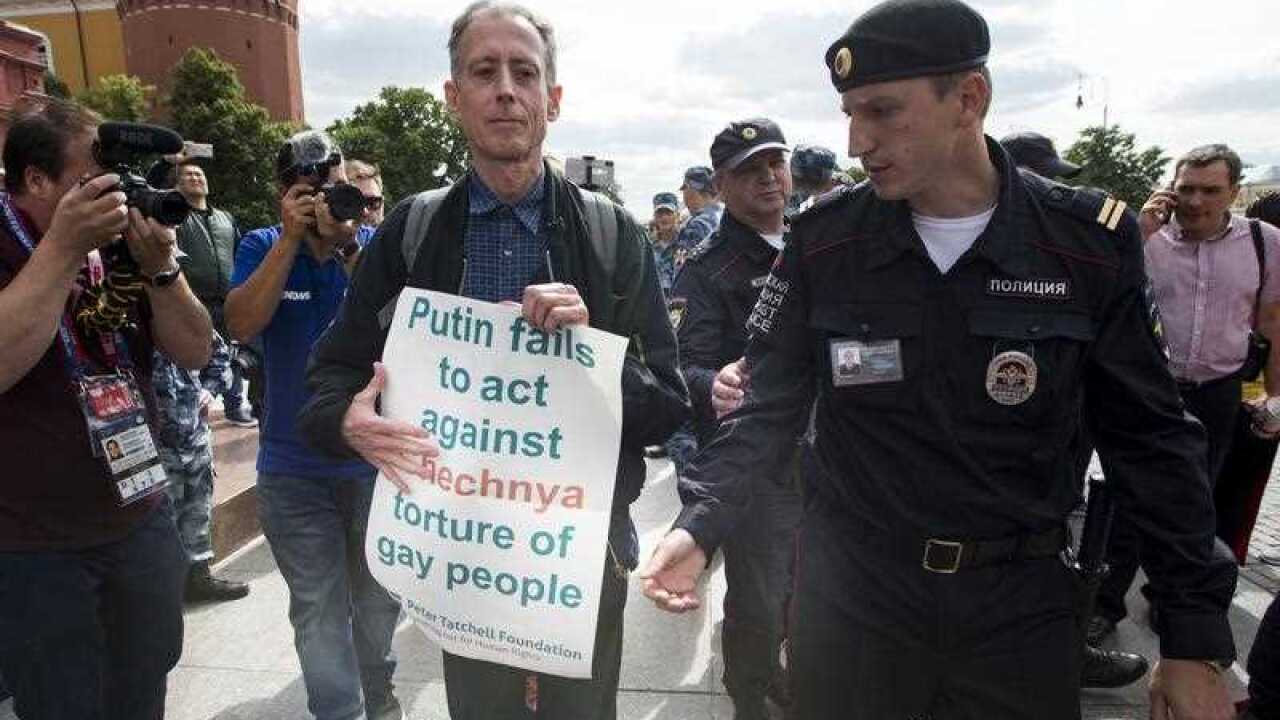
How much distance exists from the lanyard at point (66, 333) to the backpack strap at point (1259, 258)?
177 inches

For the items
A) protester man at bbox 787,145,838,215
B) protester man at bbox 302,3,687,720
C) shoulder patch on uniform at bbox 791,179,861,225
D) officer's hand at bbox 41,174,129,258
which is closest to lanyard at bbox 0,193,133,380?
officer's hand at bbox 41,174,129,258

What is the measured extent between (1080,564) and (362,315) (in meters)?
1.69

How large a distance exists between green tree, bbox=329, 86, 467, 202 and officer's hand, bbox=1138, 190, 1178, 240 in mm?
48477

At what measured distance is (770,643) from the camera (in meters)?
2.89

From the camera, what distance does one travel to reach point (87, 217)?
1.77 meters

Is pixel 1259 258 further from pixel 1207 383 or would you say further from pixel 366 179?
pixel 366 179

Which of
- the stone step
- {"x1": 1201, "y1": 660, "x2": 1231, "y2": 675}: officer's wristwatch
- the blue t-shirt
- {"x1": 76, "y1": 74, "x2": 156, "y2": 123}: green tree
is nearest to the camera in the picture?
{"x1": 1201, "y1": 660, "x2": 1231, "y2": 675}: officer's wristwatch

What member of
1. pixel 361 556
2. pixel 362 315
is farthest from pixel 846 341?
pixel 361 556

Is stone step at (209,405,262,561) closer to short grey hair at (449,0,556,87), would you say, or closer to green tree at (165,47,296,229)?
short grey hair at (449,0,556,87)

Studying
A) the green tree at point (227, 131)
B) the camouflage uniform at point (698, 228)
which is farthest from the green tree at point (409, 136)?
the camouflage uniform at point (698, 228)

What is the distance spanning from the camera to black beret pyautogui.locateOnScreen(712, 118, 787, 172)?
10.3 ft

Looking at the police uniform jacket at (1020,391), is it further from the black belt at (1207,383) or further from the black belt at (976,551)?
the black belt at (1207,383)

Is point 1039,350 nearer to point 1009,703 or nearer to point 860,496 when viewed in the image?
point 860,496

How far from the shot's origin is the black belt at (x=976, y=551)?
1617 mm
